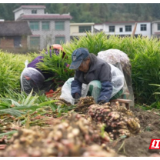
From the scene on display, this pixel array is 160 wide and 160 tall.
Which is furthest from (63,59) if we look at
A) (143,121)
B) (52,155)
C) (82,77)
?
(52,155)

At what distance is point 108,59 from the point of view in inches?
192

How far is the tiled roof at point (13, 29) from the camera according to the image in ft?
140

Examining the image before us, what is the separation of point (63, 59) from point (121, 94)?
143 cm

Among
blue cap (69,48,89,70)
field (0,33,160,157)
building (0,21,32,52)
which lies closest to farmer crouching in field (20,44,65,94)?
field (0,33,160,157)

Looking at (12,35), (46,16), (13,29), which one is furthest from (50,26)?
(12,35)

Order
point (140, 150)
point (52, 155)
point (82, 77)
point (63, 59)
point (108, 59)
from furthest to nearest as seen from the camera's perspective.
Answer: point (63, 59) → point (108, 59) → point (82, 77) → point (140, 150) → point (52, 155)

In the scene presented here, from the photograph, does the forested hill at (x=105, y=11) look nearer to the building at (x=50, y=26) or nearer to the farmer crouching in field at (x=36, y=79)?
the building at (x=50, y=26)

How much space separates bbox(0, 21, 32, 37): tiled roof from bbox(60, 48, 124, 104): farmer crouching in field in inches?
1561

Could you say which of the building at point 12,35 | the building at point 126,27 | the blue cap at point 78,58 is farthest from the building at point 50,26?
the blue cap at point 78,58

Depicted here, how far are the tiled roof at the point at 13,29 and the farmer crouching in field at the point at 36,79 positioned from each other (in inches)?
1500

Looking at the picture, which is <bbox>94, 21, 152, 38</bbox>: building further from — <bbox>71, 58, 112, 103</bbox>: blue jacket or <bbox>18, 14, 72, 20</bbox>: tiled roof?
<bbox>71, 58, 112, 103</bbox>: blue jacket

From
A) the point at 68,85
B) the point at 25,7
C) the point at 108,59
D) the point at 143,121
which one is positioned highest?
the point at 25,7

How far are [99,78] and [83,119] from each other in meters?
2.17

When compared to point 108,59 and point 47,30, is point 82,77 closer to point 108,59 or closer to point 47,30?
point 108,59
